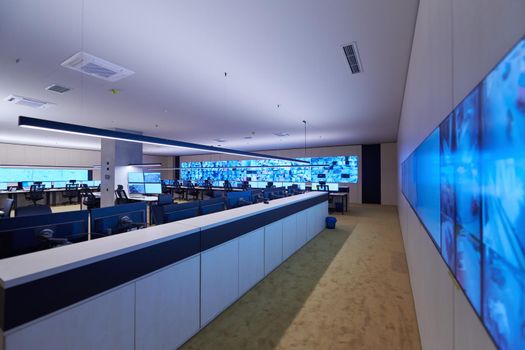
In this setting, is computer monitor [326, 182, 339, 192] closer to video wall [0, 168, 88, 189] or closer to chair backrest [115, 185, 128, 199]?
chair backrest [115, 185, 128, 199]

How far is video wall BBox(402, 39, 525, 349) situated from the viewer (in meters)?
0.50

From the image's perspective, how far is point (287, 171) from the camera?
13.3 m

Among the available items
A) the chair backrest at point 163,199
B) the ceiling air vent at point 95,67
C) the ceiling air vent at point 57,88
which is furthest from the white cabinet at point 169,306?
the ceiling air vent at point 57,88

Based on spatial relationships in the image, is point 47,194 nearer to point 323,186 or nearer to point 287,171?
point 287,171

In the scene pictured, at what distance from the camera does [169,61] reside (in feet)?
10.3

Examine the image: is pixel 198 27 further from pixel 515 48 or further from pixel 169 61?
pixel 515 48

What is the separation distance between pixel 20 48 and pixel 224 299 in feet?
12.4

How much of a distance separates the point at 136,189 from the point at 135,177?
0.44 m

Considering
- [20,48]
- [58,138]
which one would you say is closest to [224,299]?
[20,48]

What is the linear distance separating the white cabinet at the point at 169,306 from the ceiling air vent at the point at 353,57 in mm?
2938

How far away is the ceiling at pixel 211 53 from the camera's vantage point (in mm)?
2195

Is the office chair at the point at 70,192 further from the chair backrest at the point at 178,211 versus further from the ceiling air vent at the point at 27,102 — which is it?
the chair backrest at the point at 178,211

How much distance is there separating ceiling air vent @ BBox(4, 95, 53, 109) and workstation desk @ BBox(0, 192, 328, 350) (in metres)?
4.64

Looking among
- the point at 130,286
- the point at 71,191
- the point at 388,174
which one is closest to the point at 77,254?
the point at 130,286
